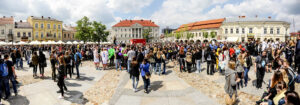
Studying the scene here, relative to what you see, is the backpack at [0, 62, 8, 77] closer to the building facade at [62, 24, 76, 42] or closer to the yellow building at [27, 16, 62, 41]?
the yellow building at [27, 16, 62, 41]

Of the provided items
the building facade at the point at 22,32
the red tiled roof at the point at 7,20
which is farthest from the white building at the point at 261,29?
the red tiled roof at the point at 7,20

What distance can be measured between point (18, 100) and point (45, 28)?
54.6 meters

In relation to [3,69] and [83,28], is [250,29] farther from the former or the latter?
[3,69]

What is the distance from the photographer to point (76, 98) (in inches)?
254

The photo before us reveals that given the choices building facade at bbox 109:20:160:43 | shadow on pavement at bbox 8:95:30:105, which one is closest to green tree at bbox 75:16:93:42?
shadow on pavement at bbox 8:95:30:105

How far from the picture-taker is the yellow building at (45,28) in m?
48.5

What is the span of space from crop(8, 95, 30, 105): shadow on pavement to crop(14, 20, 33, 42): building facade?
168ft

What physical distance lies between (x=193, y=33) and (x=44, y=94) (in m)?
61.9

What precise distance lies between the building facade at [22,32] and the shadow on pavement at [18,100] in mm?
51094

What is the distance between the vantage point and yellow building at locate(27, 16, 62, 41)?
48.5m

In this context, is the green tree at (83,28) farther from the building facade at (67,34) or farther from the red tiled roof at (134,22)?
the red tiled roof at (134,22)

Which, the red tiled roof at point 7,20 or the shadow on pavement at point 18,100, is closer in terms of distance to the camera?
the shadow on pavement at point 18,100

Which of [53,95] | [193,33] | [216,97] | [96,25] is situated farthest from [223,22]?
[53,95]

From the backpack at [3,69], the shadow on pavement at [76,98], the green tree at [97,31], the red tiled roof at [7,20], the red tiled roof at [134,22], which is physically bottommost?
the shadow on pavement at [76,98]
